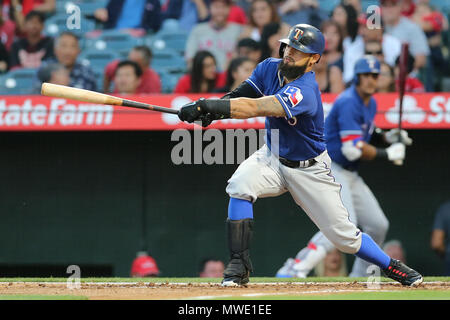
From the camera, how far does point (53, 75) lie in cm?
935

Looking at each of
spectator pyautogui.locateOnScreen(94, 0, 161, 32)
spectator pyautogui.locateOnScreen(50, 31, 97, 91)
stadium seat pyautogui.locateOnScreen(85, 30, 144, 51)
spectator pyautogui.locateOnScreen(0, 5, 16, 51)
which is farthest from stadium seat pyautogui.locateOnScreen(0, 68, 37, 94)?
spectator pyautogui.locateOnScreen(94, 0, 161, 32)

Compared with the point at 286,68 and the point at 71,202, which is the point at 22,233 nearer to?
the point at 71,202

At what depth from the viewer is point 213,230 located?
9.17m

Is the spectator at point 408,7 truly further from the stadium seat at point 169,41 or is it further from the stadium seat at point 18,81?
the stadium seat at point 18,81

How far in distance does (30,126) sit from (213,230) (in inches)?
85.4

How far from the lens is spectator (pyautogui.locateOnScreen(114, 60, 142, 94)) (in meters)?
9.23

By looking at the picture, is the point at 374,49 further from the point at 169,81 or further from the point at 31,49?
the point at 31,49

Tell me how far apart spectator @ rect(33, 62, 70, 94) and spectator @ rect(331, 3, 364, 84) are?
294cm

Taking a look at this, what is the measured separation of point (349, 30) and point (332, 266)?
254cm

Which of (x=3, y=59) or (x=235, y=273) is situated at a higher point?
(x=3, y=59)

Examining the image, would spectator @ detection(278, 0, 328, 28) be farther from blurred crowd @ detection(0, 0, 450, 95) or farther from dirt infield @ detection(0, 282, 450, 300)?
dirt infield @ detection(0, 282, 450, 300)

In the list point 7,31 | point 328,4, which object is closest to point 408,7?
point 328,4

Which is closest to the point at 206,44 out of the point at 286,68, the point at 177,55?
the point at 177,55
